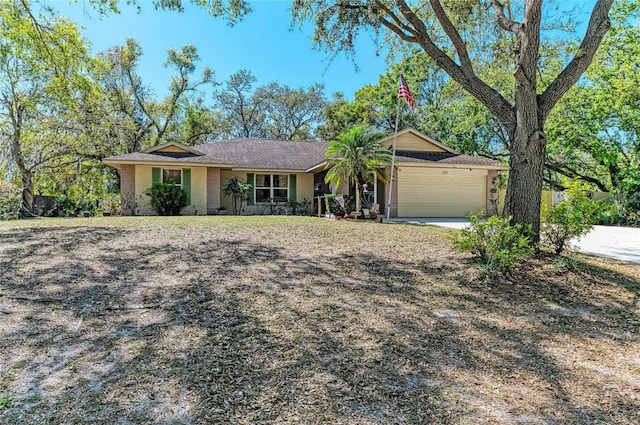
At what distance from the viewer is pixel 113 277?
498 cm

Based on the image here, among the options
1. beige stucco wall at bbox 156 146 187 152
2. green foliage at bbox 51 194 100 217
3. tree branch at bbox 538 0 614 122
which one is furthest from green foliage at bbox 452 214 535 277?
green foliage at bbox 51 194 100 217

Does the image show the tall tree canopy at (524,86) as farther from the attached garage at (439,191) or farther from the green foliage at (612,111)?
the green foliage at (612,111)

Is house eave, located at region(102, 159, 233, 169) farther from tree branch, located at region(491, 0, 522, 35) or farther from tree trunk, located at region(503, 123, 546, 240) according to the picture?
tree trunk, located at region(503, 123, 546, 240)

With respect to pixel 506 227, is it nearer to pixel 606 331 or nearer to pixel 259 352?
pixel 606 331

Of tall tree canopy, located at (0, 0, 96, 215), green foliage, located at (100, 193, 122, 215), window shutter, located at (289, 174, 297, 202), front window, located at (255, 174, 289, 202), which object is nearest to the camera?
tall tree canopy, located at (0, 0, 96, 215)

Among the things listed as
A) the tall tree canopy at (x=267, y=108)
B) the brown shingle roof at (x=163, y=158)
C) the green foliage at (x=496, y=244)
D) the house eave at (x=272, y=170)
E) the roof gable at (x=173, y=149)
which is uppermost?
the tall tree canopy at (x=267, y=108)

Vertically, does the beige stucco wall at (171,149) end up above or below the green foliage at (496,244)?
above

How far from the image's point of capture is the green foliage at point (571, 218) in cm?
581

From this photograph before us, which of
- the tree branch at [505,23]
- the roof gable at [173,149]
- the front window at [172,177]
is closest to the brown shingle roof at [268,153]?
the roof gable at [173,149]

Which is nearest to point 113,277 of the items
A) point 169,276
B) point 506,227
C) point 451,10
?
point 169,276

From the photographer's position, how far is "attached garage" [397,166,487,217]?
53.0ft

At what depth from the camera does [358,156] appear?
1345cm

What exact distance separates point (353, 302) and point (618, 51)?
18399mm

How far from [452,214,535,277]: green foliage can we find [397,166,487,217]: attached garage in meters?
10.6
